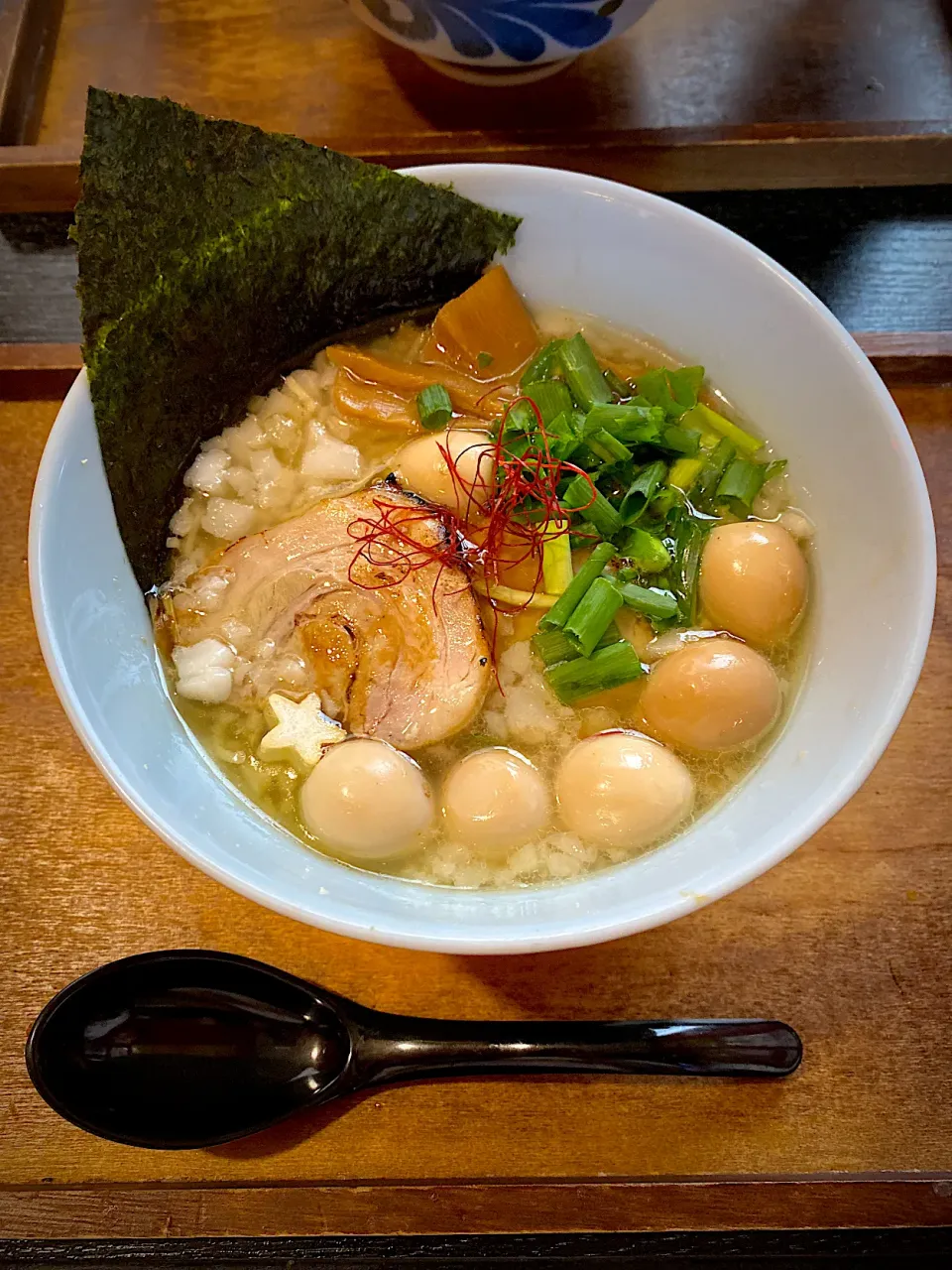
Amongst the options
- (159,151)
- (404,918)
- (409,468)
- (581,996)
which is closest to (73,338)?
(159,151)

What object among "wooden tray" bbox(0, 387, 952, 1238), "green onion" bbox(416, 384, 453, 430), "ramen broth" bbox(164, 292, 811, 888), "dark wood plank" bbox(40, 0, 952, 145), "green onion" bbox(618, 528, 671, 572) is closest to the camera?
"wooden tray" bbox(0, 387, 952, 1238)

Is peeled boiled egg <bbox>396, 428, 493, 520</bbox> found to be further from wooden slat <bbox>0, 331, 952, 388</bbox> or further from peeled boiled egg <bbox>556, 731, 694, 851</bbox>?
wooden slat <bbox>0, 331, 952, 388</bbox>

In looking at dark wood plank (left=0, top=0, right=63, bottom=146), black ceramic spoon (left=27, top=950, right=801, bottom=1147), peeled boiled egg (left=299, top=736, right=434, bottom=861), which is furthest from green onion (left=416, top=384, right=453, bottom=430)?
dark wood plank (left=0, top=0, right=63, bottom=146)

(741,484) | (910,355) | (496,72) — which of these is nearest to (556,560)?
(741,484)

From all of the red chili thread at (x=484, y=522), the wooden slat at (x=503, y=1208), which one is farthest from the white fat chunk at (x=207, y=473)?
the wooden slat at (x=503, y=1208)

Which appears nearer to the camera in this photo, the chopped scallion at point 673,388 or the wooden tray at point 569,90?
the chopped scallion at point 673,388

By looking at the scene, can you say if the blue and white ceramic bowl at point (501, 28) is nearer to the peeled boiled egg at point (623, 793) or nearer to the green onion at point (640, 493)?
the green onion at point (640, 493)

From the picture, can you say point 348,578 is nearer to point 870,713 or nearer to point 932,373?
point 870,713
